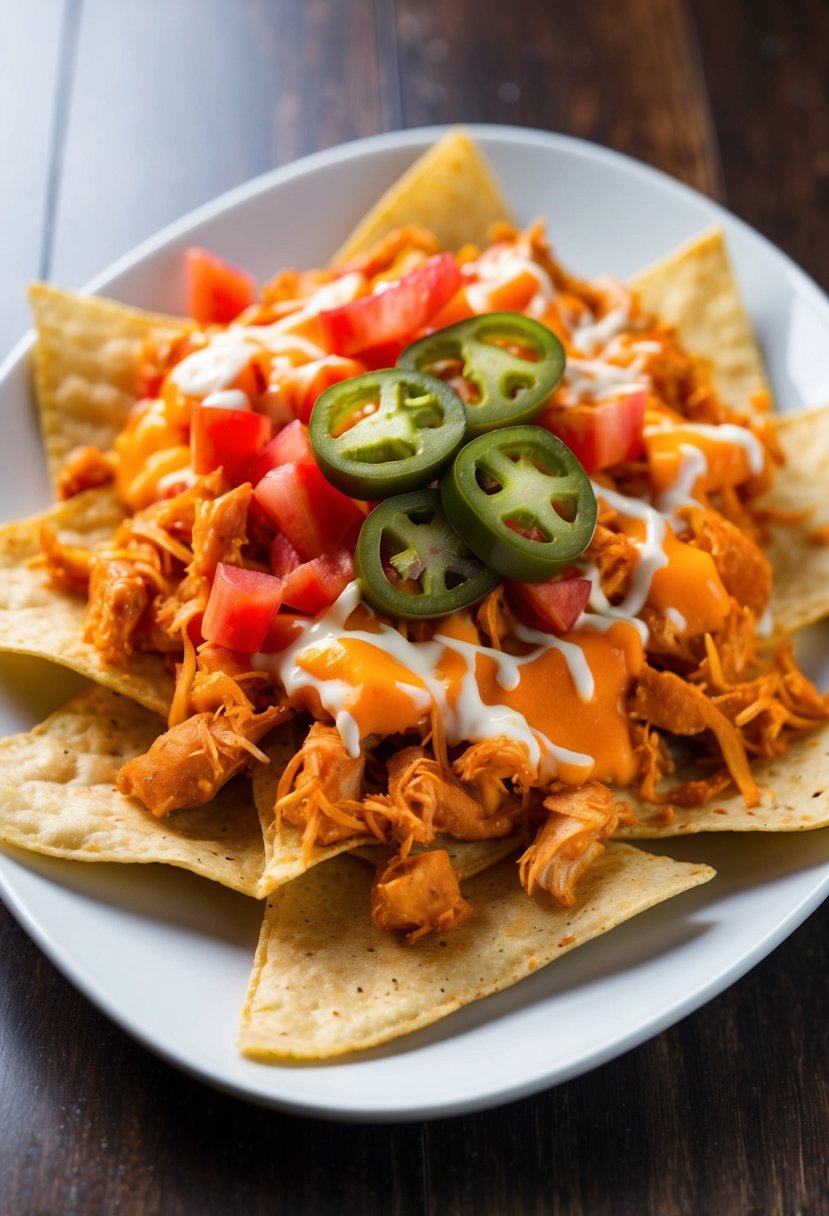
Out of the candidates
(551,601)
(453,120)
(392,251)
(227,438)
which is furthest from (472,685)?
(453,120)

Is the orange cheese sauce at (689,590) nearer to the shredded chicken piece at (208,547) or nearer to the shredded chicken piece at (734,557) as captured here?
the shredded chicken piece at (734,557)

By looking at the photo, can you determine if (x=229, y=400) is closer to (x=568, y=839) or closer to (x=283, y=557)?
(x=283, y=557)

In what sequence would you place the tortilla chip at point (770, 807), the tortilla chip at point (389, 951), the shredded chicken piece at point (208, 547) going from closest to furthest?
1. the tortilla chip at point (389, 951)
2. the tortilla chip at point (770, 807)
3. the shredded chicken piece at point (208, 547)

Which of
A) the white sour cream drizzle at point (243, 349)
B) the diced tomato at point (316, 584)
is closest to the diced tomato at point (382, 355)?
the white sour cream drizzle at point (243, 349)

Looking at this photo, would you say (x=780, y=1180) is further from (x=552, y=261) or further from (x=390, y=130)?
(x=390, y=130)

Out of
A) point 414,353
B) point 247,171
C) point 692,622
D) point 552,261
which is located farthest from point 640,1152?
point 247,171

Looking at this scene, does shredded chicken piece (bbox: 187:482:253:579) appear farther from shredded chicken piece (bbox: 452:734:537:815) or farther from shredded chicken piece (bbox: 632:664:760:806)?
shredded chicken piece (bbox: 632:664:760:806)
